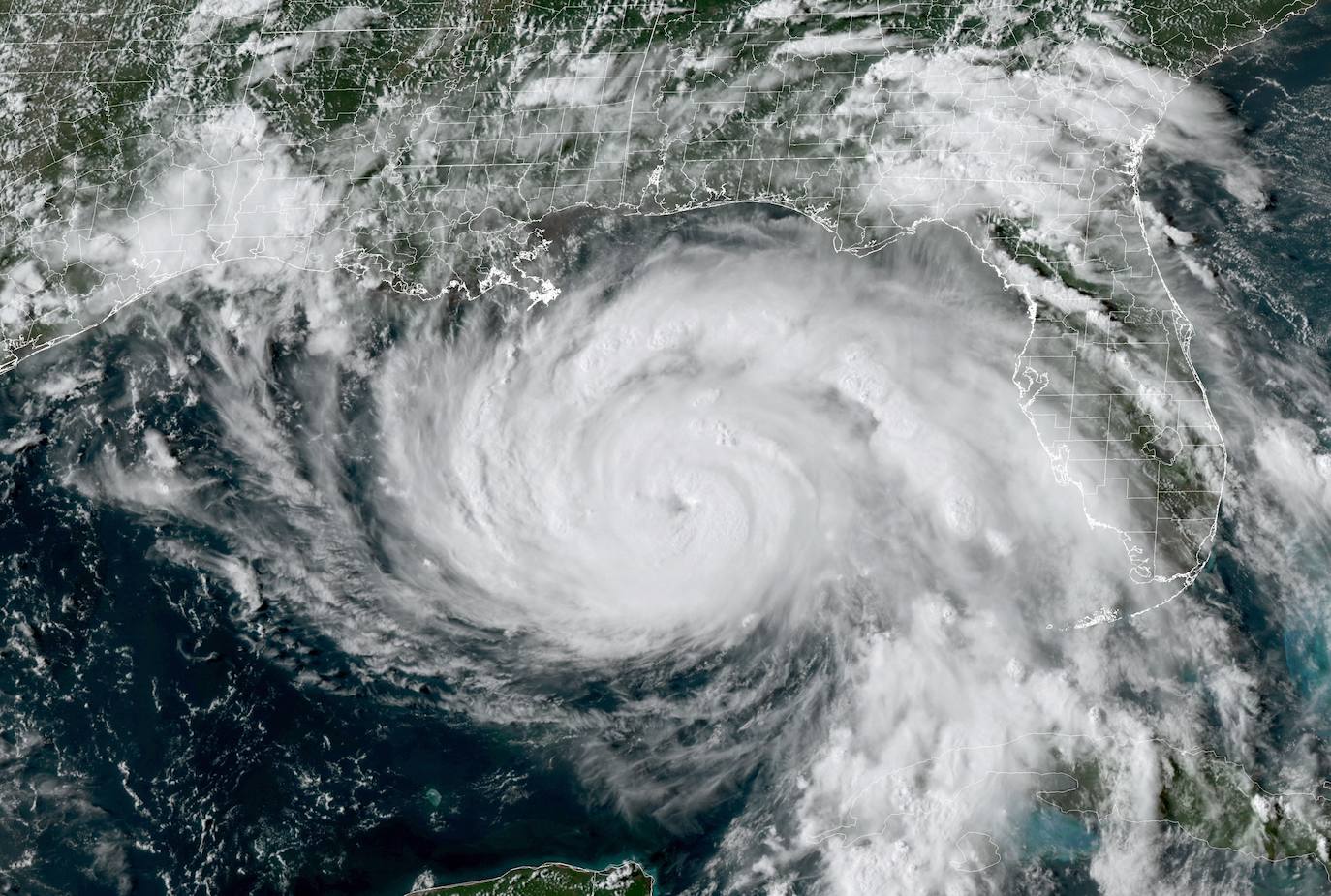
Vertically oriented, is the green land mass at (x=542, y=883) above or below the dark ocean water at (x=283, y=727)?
below

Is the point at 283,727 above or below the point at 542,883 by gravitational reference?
above

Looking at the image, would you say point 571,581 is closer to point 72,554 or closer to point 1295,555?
point 72,554

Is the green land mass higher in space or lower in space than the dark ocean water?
lower

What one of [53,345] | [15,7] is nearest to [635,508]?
[53,345]

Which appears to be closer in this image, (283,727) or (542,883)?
(542,883)
